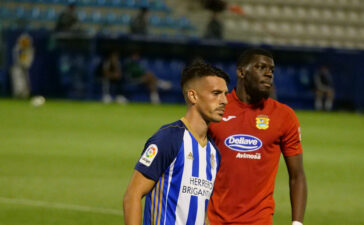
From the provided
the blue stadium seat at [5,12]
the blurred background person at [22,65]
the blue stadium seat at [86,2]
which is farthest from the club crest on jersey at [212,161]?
the blue stadium seat at [86,2]

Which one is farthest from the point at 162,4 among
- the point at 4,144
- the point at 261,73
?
the point at 261,73

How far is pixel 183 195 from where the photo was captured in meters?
4.34

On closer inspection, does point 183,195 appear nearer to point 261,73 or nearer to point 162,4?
point 261,73

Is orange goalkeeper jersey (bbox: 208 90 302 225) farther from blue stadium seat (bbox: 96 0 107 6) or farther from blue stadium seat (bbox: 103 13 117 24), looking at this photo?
blue stadium seat (bbox: 96 0 107 6)

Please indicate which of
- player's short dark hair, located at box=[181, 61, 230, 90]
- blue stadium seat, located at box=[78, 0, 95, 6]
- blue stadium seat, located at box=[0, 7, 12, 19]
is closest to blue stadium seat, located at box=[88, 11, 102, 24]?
blue stadium seat, located at box=[78, 0, 95, 6]

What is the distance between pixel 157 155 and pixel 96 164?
9566mm

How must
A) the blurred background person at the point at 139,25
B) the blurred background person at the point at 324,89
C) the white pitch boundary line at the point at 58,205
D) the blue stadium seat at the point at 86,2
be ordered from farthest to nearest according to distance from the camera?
the blue stadium seat at the point at 86,2
the blurred background person at the point at 324,89
the blurred background person at the point at 139,25
the white pitch boundary line at the point at 58,205

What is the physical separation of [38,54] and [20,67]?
953mm

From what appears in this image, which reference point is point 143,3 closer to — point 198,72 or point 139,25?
point 139,25

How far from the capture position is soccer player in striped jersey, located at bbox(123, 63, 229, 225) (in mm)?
4176

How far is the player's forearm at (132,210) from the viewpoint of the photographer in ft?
13.5

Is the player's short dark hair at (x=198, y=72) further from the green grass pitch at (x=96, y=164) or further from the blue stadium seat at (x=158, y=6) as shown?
the blue stadium seat at (x=158, y=6)

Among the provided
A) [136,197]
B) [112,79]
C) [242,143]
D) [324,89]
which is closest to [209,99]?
[136,197]

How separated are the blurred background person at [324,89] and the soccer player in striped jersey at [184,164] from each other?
991 inches
